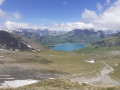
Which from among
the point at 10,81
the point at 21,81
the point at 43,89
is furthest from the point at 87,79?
the point at 43,89

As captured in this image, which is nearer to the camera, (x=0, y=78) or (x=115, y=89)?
(x=115, y=89)

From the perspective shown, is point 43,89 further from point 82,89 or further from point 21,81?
point 21,81

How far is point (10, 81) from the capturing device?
229 ft

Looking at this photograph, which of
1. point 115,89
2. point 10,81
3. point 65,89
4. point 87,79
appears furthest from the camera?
point 87,79

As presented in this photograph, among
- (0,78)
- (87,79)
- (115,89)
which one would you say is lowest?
(87,79)

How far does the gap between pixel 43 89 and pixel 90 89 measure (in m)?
14.3

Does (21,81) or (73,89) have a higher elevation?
(73,89)

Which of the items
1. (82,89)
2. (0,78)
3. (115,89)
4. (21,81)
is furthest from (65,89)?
(0,78)

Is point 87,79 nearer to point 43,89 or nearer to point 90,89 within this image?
point 90,89

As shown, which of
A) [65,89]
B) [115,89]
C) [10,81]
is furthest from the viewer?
[10,81]

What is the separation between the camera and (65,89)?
1613 inches

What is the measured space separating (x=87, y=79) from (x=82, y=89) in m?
51.6

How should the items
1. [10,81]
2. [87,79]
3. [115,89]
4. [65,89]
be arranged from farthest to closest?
[87,79] → [10,81] → [65,89] → [115,89]

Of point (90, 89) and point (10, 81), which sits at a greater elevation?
point (90, 89)
